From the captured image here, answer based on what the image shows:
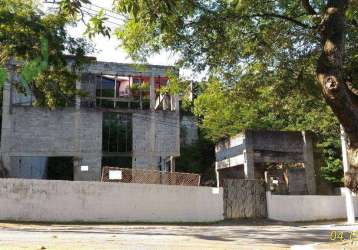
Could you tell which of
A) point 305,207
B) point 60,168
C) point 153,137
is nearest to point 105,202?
point 305,207

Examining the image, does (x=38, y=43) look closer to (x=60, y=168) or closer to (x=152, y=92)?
(x=152, y=92)

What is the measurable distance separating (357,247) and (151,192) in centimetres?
1283

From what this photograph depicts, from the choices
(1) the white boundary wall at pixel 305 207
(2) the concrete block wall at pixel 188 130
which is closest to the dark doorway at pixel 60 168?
(2) the concrete block wall at pixel 188 130

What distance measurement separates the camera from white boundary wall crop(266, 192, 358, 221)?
24188mm

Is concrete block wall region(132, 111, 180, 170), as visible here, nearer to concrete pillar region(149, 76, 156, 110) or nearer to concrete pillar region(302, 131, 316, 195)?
concrete pillar region(149, 76, 156, 110)

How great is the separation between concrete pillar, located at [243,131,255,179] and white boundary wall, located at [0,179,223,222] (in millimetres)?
4514

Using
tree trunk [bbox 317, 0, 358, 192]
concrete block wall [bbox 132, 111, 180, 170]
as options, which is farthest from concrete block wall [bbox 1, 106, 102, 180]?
tree trunk [bbox 317, 0, 358, 192]

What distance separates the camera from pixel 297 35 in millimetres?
14062

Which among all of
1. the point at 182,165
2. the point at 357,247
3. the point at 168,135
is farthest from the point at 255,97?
the point at 182,165

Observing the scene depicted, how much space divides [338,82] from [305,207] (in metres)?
18.7

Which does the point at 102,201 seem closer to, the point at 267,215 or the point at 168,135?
the point at 267,215

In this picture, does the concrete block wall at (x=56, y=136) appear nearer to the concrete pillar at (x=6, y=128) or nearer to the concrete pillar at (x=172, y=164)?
the concrete pillar at (x=6, y=128)

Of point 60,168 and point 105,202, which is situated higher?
point 60,168

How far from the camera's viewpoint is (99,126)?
106 ft
